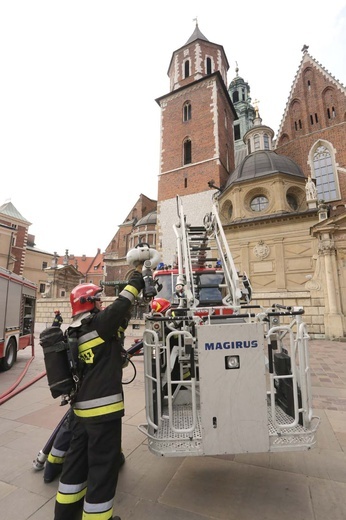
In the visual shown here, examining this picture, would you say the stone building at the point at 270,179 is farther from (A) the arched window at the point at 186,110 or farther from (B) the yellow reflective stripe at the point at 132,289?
(B) the yellow reflective stripe at the point at 132,289

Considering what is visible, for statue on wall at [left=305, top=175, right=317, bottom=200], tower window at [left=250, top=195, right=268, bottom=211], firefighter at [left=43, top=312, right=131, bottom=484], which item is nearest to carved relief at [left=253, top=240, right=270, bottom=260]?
tower window at [left=250, top=195, right=268, bottom=211]

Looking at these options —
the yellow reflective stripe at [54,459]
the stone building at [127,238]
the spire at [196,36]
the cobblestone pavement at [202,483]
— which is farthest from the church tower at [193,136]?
the yellow reflective stripe at [54,459]

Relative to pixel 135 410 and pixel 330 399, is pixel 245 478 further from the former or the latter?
pixel 330 399

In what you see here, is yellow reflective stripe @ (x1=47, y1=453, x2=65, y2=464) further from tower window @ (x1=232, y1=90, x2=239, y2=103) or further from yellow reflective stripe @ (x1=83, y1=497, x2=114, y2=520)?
tower window @ (x1=232, y1=90, x2=239, y2=103)

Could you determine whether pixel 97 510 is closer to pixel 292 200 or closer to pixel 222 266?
pixel 222 266

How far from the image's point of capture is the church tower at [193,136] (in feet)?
82.7

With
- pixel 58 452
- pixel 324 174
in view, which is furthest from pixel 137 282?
pixel 324 174

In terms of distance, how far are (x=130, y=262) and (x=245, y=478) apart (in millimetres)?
2567

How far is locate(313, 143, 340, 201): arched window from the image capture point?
2314 cm

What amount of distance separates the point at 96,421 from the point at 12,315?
7.51 m

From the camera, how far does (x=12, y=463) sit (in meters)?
3.07

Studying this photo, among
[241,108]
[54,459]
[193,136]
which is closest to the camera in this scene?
[54,459]

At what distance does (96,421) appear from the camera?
86.5 inches

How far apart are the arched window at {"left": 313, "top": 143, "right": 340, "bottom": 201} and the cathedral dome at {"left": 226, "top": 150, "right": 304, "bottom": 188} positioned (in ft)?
8.88
